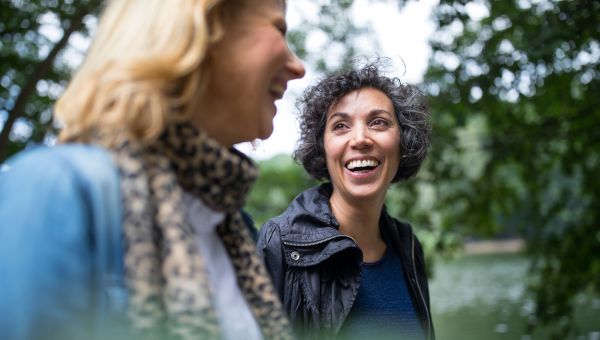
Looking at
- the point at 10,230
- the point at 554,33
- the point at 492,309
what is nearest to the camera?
the point at 10,230

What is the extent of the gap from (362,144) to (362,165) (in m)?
0.09

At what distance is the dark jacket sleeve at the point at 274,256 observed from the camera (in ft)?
8.20

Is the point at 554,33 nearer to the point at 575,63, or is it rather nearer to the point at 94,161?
the point at 575,63

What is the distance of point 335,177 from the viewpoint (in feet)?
9.23

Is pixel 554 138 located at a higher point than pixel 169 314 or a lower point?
higher

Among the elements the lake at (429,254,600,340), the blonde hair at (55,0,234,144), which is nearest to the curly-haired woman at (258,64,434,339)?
the blonde hair at (55,0,234,144)

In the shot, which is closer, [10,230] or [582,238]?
[10,230]

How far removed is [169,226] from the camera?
1.15 meters

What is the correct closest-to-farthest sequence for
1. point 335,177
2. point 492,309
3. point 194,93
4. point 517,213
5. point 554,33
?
point 194,93 < point 335,177 < point 554,33 < point 517,213 < point 492,309

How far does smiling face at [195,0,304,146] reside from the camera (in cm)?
135

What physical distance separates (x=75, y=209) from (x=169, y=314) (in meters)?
0.23

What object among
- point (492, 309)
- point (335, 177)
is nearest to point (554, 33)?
point (335, 177)

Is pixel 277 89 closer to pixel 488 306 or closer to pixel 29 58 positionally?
pixel 29 58

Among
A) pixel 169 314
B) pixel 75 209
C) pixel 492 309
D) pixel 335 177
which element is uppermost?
pixel 492 309
